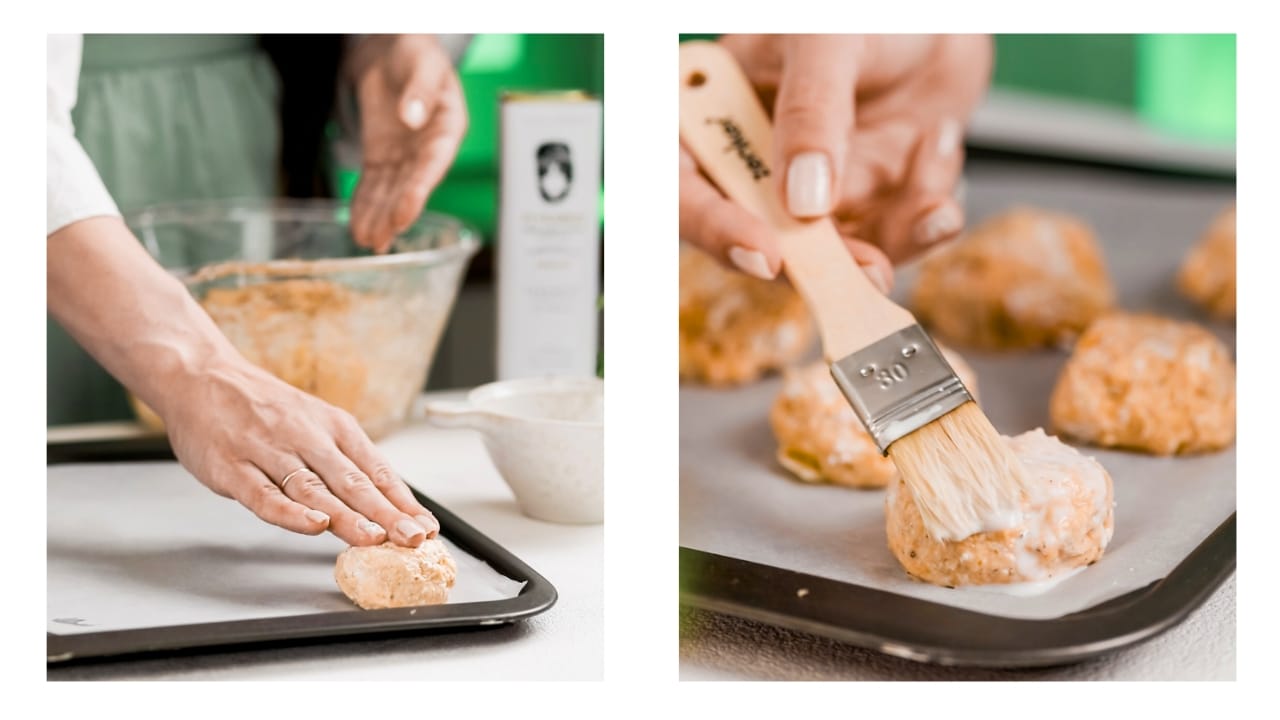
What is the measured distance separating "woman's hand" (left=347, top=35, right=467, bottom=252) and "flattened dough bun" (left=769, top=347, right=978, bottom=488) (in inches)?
14.7

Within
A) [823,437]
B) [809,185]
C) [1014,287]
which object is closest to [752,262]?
[809,185]

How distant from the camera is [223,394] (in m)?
0.80

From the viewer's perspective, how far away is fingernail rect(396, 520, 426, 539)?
0.74m

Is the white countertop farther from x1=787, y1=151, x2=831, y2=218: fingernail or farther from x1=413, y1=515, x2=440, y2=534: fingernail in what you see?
x1=787, y1=151, x2=831, y2=218: fingernail

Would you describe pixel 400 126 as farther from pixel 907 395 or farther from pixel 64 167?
pixel 907 395

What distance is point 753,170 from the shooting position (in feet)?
2.89

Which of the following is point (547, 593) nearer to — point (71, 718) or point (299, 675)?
point (299, 675)

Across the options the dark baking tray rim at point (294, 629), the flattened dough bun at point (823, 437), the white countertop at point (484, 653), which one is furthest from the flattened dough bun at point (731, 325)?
the dark baking tray rim at point (294, 629)

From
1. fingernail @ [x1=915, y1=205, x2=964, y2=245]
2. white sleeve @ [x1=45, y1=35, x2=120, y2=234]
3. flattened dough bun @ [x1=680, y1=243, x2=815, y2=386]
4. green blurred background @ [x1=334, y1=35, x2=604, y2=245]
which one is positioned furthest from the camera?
flattened dough bun @ [x1=680, y1=243, x2=815, y2=386]

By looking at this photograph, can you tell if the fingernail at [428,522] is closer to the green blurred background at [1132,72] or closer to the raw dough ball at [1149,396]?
the raw dough ball at [1149,396]

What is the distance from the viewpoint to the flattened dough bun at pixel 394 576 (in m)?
0.71

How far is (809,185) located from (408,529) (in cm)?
38

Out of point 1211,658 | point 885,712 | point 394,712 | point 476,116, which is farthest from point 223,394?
point 1211,658

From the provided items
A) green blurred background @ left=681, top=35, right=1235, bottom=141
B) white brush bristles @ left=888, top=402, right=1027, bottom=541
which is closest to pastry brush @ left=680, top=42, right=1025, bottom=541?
white brush bristles @ left=888, top=402, right=1027, bottom=541
